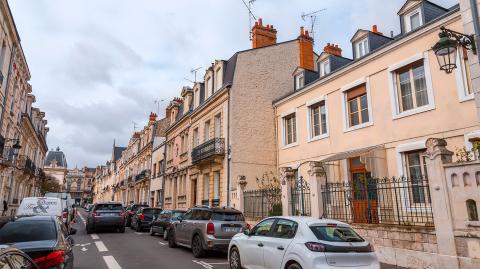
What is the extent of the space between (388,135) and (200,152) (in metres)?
12.4

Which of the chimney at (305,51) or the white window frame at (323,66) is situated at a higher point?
the chimney at (305,51)

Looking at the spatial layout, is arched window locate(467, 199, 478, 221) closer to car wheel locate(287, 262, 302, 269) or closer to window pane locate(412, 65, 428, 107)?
car wheel locate(287, 262, 302, 269)

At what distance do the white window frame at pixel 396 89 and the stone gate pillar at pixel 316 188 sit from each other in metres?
3.45

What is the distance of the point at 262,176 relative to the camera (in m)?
19.7

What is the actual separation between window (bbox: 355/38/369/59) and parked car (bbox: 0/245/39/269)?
548 inches

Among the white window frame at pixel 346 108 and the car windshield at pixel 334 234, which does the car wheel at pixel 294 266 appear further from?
the white window frame at pixel 346 108

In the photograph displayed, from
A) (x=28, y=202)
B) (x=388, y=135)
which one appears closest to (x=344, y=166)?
(x=388, y=135)

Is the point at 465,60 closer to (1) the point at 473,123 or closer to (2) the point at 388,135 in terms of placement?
(1) the point at 473,123

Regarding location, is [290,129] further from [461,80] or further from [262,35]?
[461,80]

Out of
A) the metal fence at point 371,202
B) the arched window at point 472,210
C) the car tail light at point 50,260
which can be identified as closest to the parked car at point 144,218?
the metal fence at point 371,202

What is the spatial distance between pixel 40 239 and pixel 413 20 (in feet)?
43.4

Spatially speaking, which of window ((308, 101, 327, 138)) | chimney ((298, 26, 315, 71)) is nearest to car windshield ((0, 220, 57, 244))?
window ((308, 101, 327, 138))

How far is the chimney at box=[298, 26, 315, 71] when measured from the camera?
21891mm

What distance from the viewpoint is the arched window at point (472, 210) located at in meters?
7.40
